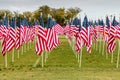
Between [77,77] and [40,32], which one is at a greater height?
[40,32]

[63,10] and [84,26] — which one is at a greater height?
[63,10]

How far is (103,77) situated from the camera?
2111 centimetres

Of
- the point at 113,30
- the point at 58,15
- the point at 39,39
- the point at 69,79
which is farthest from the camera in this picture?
the point at 58,15

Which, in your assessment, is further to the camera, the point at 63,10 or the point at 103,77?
the point at 63,10

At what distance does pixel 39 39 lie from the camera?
27125 millimetres

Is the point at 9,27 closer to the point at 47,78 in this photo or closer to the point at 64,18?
the point at 47,78

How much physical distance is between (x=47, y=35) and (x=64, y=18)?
347 ft

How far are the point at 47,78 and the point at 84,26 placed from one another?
8485 millimetres

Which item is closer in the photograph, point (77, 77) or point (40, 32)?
point (77, 77)

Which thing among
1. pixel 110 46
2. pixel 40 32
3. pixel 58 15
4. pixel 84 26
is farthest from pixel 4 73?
pixel 58 15

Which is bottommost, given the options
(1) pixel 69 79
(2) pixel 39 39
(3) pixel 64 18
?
(1) pixel 69 79

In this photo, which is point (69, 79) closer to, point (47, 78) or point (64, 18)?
point (47, 78)

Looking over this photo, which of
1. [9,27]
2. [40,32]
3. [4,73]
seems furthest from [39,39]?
[4,73]

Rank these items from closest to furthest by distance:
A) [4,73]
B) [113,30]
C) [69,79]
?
[69,79]
[4,73]
[113,30]
